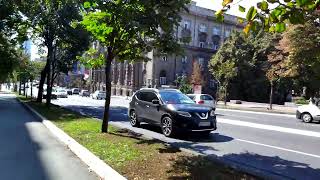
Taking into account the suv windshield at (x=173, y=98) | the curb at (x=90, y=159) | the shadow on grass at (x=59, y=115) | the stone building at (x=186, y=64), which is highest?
the stone building at (x=186, y=64)

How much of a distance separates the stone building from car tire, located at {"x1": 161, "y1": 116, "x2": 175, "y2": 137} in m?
62.4

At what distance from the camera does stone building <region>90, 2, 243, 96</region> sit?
Result: 82.0 m

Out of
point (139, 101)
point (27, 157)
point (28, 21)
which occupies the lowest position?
point (27, 157)

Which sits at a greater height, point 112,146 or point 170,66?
point 170,66

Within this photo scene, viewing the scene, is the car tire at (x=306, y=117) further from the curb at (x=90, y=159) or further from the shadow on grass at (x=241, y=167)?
the curb at (x=90, y=159)

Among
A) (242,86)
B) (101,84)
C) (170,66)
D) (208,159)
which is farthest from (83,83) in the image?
(208,159)

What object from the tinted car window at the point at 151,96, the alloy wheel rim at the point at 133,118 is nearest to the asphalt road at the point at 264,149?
the alloy wheel rim at the point at 133,118

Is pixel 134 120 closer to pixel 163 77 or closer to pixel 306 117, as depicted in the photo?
pixel 306 117

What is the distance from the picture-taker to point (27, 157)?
10586 millimetres

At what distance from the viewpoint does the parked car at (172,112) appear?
49.1 ft

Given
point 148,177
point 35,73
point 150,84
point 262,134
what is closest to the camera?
point 148,177

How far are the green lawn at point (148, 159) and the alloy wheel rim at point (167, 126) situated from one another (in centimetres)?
178

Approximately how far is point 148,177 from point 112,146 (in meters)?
3.51

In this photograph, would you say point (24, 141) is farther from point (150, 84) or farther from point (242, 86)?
point (150, 84)
